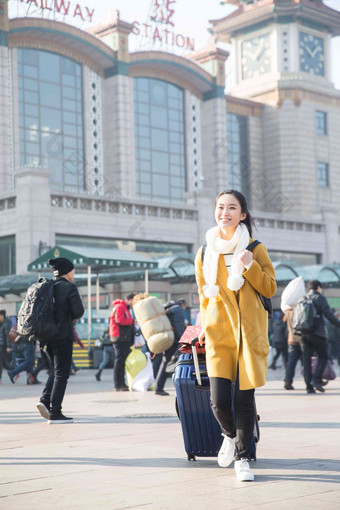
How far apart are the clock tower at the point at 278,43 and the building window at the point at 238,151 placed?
3.98 metres

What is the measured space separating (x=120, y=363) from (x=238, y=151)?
153 feet

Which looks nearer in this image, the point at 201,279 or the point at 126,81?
the point at 201,279

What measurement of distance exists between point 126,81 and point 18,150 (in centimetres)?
824

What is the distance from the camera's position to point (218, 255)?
18.7 feet

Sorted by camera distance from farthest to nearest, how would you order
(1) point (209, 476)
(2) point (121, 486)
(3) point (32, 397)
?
(3) point (32, 397) < (1) point (209, 476) < (2) point (121, 486)

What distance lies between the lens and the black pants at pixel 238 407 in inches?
218

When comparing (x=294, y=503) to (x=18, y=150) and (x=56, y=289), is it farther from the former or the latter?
(x=18, y=150)

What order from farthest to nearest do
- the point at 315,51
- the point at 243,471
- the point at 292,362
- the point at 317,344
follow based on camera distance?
1. the point at 315,51
2. the point at 292,362
3. the point at 317,344
4. the point at 243,471

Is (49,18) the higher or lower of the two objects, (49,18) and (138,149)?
the higher

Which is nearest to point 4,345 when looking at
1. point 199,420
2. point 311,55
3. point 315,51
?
point 199,420

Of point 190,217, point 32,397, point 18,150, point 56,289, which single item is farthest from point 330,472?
point 18,150

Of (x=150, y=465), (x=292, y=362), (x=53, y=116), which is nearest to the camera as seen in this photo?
(x=150, y=465)

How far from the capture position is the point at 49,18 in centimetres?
4775

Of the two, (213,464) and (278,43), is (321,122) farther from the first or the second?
(213,464)
